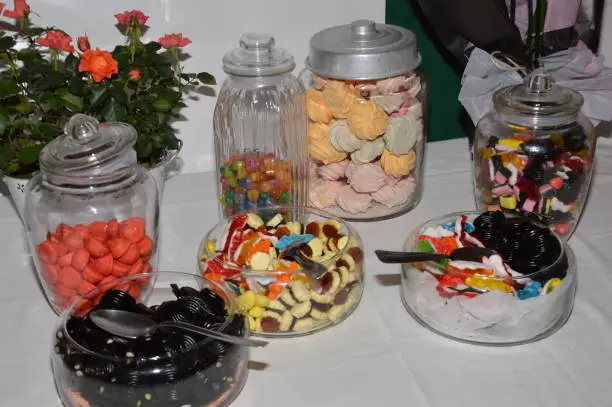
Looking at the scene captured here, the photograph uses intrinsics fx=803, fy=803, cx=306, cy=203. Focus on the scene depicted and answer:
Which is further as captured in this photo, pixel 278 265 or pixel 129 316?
pixel 278 265

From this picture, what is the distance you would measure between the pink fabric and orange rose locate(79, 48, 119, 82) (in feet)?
2.20

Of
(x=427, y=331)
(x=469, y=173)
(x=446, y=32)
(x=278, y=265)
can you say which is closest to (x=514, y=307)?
(x=427, y=331)

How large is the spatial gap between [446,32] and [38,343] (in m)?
0.86

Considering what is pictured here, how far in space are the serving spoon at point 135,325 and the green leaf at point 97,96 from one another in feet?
1.27

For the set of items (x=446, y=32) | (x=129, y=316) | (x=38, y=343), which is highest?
(x=446, y=32)

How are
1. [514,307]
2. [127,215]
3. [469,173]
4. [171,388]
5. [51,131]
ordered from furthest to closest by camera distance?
[469,173]
[51,131]
[127,215]
[514,307]
[171,388]

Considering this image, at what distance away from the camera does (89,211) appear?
101 cm

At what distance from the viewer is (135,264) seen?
101 centimetres

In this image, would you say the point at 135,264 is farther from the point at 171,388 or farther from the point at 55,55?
the point at 55,55

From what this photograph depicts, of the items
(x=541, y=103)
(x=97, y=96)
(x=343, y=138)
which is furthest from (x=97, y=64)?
(x=541, y=103)

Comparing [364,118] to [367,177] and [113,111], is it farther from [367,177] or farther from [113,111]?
[113,111]

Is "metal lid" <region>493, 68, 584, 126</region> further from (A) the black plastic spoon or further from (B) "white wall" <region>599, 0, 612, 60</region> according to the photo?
(B) "white wall" <region>599, 0, 612, 60</region>

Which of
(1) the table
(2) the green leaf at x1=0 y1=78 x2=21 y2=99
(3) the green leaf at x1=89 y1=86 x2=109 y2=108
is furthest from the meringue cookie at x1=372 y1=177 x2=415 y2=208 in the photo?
(2) the green leaf at x1=0 y1=78 x2=21 y2=99

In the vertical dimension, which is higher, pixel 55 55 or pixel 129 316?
pixel 55 55
